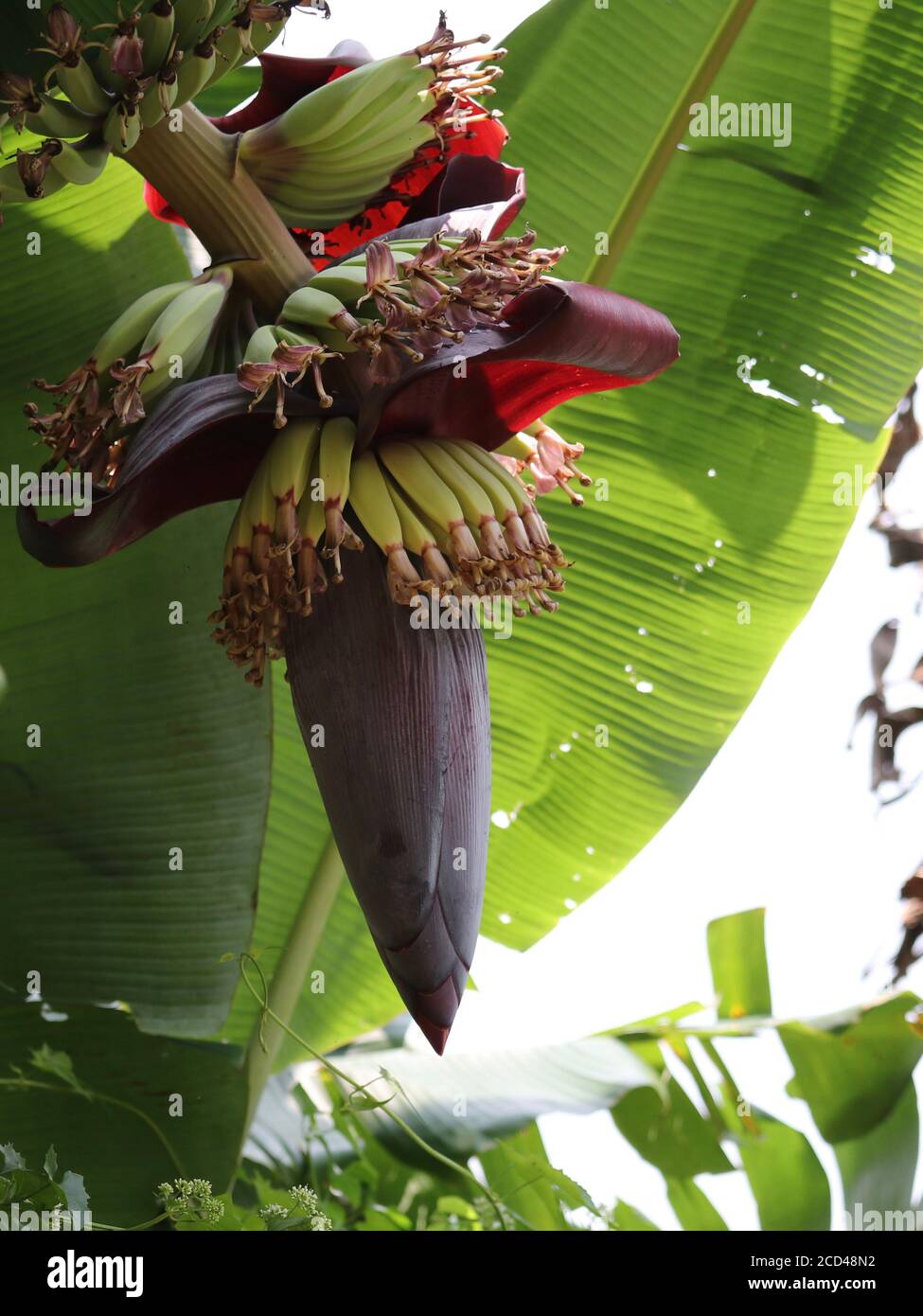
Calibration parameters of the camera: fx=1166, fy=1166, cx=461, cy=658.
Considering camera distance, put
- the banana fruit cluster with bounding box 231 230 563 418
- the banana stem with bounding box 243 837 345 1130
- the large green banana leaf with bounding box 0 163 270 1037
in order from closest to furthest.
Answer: the banana fruit cluster with bounding box 231 230 563 418 → the large green banana leaf with bounding box 0 163 270 1037 → the banana stem with bounding box 243 837 345 1130

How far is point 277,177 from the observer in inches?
22.1

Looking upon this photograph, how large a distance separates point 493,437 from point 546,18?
42 centimetres

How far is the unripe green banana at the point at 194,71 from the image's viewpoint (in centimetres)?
49

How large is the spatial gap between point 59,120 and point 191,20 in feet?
0.23

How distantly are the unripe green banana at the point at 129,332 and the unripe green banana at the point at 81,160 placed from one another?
6 centimetres

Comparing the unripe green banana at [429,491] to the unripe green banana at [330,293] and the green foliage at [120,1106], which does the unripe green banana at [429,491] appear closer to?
the unripe green banana at [330,293]

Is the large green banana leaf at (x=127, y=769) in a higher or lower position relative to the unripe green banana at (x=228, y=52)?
lower

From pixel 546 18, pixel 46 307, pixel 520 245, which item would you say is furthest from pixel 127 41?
pixel 546 18

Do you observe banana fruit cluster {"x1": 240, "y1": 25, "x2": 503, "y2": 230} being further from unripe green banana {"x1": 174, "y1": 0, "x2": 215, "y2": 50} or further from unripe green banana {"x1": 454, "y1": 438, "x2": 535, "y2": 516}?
unripe green banana {"x1": 454, "y1": 438, "x2": 535, "y2": 516}

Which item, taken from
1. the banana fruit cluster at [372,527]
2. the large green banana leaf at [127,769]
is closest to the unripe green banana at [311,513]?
the banana fruit cluster at [372,527]

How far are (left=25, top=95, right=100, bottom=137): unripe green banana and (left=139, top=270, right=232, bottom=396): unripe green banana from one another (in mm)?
78

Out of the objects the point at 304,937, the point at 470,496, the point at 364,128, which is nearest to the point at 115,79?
the point at 364,128

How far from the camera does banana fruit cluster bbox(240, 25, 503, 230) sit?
53 centimetres

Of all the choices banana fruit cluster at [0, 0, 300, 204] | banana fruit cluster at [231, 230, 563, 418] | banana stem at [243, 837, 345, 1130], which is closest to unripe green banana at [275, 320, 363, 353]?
banana fruit cluster at [231, 230, 563, 418]
